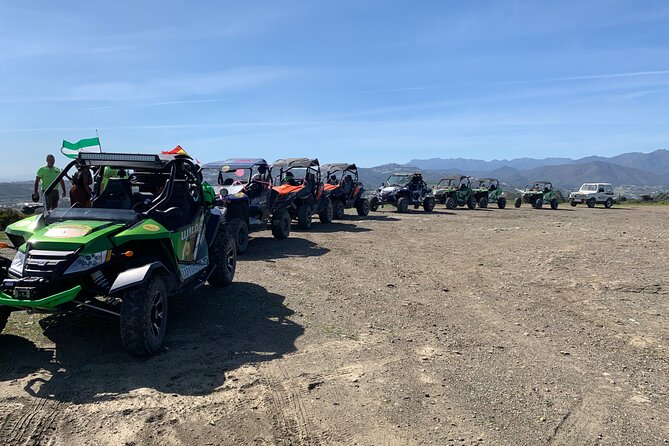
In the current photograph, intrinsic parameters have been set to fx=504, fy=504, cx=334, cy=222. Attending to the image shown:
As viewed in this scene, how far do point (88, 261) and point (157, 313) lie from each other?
803 millimetres

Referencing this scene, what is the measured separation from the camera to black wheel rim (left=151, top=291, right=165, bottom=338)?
4.70 m

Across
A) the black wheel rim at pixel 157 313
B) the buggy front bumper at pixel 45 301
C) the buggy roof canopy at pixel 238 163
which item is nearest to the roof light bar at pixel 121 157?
the black wheel rim at pixel 157 313

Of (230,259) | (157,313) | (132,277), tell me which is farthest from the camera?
(230,259)

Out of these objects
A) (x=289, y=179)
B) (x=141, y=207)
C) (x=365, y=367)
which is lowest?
(x=365, y=367)

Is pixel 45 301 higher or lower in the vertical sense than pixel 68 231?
lower

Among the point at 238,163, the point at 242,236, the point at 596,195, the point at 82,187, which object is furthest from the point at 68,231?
the point at 596,195

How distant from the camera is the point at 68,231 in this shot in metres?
4.62

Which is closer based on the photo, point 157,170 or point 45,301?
point 45,301

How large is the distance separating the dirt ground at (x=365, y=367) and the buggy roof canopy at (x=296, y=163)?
8291 mm

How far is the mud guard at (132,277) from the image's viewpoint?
436 cm

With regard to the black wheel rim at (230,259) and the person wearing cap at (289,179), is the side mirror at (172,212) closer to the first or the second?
the black wheel rim at (230,259)

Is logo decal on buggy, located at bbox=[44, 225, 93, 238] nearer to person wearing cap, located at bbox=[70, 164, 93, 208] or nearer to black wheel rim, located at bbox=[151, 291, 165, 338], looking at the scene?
black wheel rim, located at bbox=[151, 291, 165, 338]

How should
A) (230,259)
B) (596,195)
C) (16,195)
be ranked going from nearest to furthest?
(230,259)
(16,195)
(596,195)

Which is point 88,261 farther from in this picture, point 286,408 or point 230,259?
point 230,259
